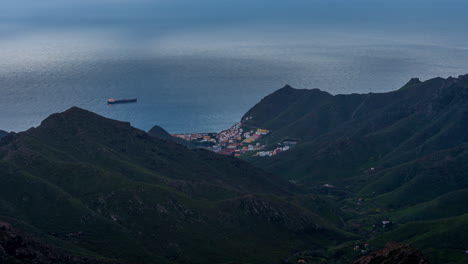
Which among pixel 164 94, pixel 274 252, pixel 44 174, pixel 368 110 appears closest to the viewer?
pixel 274 252

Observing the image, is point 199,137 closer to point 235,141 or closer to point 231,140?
point 231,140

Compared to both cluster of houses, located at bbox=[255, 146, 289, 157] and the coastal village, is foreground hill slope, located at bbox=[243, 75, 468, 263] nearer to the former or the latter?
cluster of houses, located at bbox=[255, 146, 289, 157]

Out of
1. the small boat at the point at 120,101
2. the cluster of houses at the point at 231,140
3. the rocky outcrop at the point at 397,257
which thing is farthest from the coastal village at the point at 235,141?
the rocky outcrop at the point at 397,257

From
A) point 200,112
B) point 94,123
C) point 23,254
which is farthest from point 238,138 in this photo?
point 23,254

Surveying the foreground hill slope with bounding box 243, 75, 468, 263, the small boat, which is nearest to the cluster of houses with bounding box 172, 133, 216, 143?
the foreground hill slope with bounding box 243, 75, 468, 263

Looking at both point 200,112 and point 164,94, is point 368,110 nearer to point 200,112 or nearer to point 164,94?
point 200,112

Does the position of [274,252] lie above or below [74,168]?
below

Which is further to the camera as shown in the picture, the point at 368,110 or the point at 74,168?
the point at 368,110

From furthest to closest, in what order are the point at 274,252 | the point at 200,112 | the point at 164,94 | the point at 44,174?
the point at 164,94 → the point at 200,112 → the point at 44,174 → the point at 274,252
